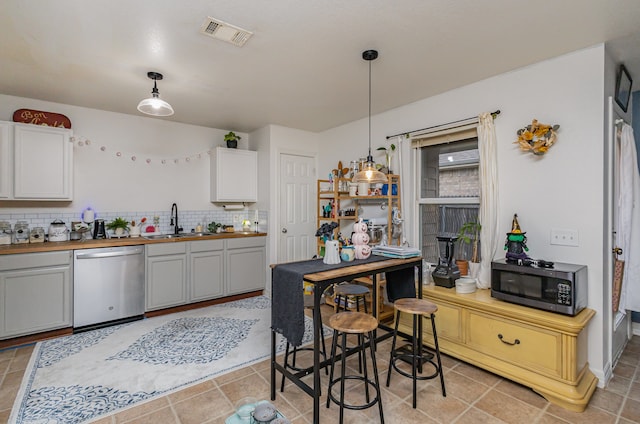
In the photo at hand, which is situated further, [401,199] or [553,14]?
[401,199]

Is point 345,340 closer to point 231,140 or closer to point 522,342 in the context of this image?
point 522,342

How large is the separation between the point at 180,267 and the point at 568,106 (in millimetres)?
4369

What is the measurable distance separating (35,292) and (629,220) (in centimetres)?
564

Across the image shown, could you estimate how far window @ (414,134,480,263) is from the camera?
333 cm

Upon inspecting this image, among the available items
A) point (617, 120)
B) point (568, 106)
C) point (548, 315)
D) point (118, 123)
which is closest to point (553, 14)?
point (568, 106)

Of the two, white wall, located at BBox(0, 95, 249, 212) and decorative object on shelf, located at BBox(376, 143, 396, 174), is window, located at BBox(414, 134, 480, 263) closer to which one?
decorative object on shelf, located at BBox(376, 143, 396, 174)

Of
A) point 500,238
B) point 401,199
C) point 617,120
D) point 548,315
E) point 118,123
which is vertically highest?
point 118,123

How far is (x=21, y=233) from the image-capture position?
3.53 m

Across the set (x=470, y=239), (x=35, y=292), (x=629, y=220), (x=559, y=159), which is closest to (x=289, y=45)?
(x=559, y=159)

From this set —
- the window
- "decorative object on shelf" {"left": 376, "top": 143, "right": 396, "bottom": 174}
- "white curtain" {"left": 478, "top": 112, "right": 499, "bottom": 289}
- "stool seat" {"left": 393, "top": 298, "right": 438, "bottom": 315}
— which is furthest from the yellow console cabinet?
"decorative object on shelf" {"left": 376, "top": 143, "right": 396, "bottom": 174}

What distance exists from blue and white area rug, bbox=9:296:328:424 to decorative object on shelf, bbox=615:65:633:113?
3592 mm

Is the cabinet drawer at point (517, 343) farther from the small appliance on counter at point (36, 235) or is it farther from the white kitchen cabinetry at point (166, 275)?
the small appliance on counter at point (36, 235)

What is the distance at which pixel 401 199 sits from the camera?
385cm

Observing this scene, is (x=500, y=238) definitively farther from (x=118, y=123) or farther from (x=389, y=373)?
(x=118, y=123)
